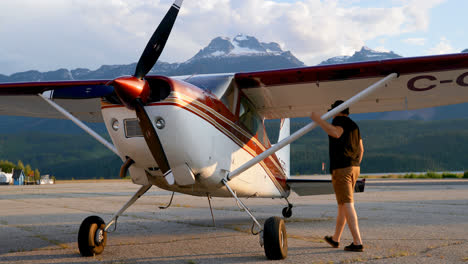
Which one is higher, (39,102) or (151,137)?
(39,102)

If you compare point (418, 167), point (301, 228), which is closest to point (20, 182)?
point (301, 228)

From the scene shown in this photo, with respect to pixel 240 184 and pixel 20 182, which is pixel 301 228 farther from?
pixel 20 182

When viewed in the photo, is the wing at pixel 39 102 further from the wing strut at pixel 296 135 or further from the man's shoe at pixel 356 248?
the man's shoe at pixel 356 248

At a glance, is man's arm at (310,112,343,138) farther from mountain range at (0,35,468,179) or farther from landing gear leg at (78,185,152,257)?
mountain range at (0,35,468,179)

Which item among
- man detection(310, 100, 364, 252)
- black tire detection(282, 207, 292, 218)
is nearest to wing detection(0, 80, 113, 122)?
man detection(310, 100, 364, 252)

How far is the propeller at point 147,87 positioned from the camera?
152 inches

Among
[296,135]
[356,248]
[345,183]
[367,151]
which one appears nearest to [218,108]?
[296,135]

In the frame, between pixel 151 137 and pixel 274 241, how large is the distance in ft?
5.31

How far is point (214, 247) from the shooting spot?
186 inches

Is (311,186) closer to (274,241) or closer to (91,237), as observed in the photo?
(274,241)

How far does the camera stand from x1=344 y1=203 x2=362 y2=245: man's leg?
423cm

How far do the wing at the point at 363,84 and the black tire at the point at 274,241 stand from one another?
2333mm

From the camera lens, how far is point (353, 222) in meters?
4.24

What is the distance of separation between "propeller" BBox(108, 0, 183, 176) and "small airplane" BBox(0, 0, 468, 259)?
1 cm
